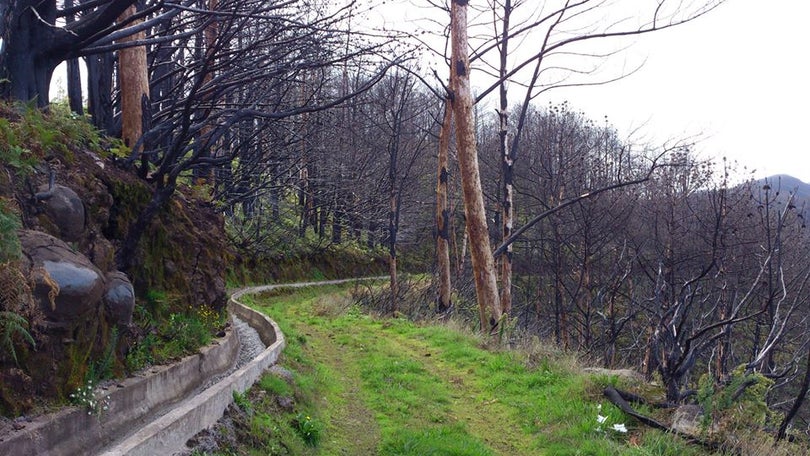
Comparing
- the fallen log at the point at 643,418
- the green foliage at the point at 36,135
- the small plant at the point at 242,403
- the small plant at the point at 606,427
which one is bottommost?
the small plant at the point at 606,427

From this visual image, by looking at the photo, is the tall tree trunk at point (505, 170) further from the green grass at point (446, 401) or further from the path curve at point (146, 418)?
the path curve at point (146, 418)

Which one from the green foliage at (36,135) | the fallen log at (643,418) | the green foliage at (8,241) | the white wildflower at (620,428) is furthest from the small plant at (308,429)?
the green foliage at (36,135)

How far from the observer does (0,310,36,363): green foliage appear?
3998mm

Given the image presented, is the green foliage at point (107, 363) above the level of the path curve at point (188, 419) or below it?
above

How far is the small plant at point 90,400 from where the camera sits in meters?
4.71

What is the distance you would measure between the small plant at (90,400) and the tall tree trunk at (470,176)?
8529 millimetres

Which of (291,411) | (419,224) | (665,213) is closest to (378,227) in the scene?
(419,224)

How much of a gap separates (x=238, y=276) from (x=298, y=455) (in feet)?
60.4

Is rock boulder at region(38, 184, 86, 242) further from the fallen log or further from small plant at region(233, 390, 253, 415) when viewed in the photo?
the fallen log

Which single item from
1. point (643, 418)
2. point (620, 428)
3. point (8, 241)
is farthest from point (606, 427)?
point (8, 241)

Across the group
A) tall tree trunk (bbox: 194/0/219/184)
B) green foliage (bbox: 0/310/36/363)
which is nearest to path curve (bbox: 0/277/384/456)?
green foliage (bbox: 0/310/36/363)

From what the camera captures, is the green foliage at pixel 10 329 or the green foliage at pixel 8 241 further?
the green foliage at pixel 8 241

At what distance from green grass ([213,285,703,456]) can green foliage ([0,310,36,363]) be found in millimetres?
2115

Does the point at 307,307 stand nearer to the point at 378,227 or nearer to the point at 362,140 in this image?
the point at 362,140
